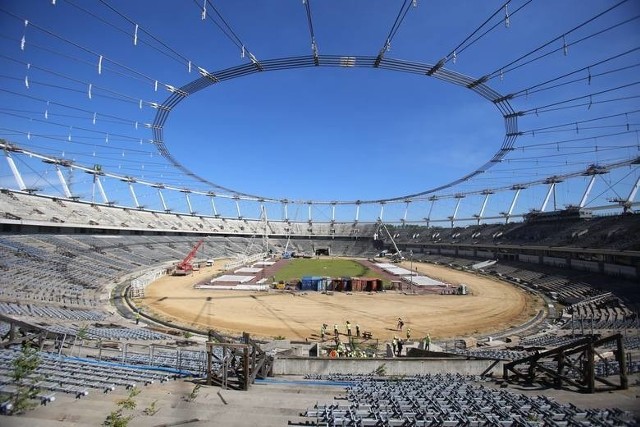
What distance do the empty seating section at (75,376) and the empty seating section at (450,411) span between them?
5.34 meters

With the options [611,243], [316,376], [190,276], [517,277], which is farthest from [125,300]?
[611,243]

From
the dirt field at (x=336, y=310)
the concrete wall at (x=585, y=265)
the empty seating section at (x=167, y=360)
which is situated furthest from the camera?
the concrete wall at (x=585, y=265)

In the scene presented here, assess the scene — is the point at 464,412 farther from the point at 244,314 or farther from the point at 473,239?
the point at 473,239

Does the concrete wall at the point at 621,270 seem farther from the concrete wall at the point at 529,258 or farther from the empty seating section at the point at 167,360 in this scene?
the empty seating section at the point at 167,360

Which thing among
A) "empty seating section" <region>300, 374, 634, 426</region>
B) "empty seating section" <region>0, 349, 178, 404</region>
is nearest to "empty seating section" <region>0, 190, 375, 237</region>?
"empty seating section" <region>0, 349, 178, 404</region>

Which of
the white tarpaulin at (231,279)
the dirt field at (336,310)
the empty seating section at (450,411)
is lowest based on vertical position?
the white tarpaulin at (231,279)

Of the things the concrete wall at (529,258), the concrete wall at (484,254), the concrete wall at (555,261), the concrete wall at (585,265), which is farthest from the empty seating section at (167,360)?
the concrete wall at (484,254)

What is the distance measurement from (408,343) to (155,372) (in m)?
15.1

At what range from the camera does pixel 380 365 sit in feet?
46.8

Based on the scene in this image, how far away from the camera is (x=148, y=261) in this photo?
6141 cm

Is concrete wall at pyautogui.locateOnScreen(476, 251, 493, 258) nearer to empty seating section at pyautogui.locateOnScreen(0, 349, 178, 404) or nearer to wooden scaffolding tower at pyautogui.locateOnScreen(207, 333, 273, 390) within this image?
wooden scaffolding tower at pyautogui.locateOnScreen(207, 333, 273, 390)

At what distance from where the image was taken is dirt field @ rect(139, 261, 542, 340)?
29.7 m

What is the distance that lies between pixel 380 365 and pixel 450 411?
269 inches

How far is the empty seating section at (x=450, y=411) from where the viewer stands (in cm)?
710
